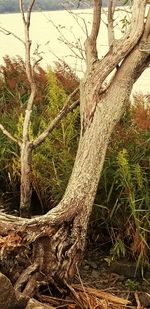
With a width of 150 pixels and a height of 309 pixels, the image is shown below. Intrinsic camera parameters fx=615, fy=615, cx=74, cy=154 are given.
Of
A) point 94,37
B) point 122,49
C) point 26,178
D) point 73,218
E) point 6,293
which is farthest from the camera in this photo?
point 26,178

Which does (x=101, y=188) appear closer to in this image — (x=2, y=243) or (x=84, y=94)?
(x=84, y=94)

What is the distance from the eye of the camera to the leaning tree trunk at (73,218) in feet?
10.5

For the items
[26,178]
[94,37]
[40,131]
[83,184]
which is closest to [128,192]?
[83,184]

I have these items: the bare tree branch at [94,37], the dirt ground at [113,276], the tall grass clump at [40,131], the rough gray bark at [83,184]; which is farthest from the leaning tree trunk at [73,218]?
the tall grass clump at [40,131]

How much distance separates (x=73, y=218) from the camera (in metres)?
3.38

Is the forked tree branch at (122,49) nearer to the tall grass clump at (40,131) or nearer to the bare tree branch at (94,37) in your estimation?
the bare tree branch at (94,37)

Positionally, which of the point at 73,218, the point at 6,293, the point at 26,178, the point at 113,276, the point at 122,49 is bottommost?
the point at 113,276

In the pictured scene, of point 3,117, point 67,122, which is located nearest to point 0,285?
point 67,122

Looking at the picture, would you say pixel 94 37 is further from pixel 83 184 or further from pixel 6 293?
pixel 6 293

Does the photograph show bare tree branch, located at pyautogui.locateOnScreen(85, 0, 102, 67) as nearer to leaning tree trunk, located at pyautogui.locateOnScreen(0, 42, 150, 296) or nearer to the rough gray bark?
the rough gray bark

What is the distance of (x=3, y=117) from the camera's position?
5.04 m

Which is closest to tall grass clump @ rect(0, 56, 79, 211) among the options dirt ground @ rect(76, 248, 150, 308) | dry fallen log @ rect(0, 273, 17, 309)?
dirt ground @ rect(76, 248, 150, 308)

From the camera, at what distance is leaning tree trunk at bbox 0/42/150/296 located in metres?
3.19

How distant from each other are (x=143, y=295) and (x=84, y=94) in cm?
122
